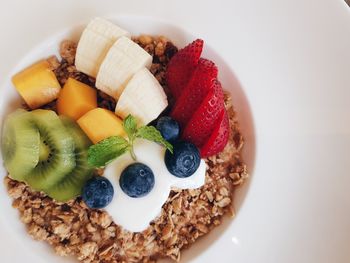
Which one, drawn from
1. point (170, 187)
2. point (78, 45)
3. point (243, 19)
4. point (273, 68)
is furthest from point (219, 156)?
point (78, 45)

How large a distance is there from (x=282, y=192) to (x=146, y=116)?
518mm

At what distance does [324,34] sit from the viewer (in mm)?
1646

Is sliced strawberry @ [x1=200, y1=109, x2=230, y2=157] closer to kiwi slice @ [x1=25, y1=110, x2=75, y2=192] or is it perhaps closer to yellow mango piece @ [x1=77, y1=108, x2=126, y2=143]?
yellow mango piece @ [x1=77, y1=108, x2=126, y2=143]

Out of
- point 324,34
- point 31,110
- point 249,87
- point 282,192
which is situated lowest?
point 282,192

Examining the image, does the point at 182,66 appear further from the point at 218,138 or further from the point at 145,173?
the point at 145,173

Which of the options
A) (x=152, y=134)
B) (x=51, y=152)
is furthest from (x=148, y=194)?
(x=51, y=152)

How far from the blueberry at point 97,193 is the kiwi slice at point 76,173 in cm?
5

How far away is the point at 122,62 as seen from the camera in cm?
154

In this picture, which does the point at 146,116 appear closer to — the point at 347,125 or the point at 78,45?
the point at 78,45

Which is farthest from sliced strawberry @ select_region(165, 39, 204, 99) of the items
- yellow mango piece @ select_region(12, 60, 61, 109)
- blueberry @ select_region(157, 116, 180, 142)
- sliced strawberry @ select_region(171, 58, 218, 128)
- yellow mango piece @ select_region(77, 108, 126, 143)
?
yellow mango piece @ select_region(12, 60, 61, 109)

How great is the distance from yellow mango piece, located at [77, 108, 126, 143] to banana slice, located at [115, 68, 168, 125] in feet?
0.21

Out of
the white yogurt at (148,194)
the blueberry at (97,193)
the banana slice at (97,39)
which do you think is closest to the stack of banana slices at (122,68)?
the banana slice at (97,39)

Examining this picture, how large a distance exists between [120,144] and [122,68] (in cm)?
25

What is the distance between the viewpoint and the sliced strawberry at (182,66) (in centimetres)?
154
